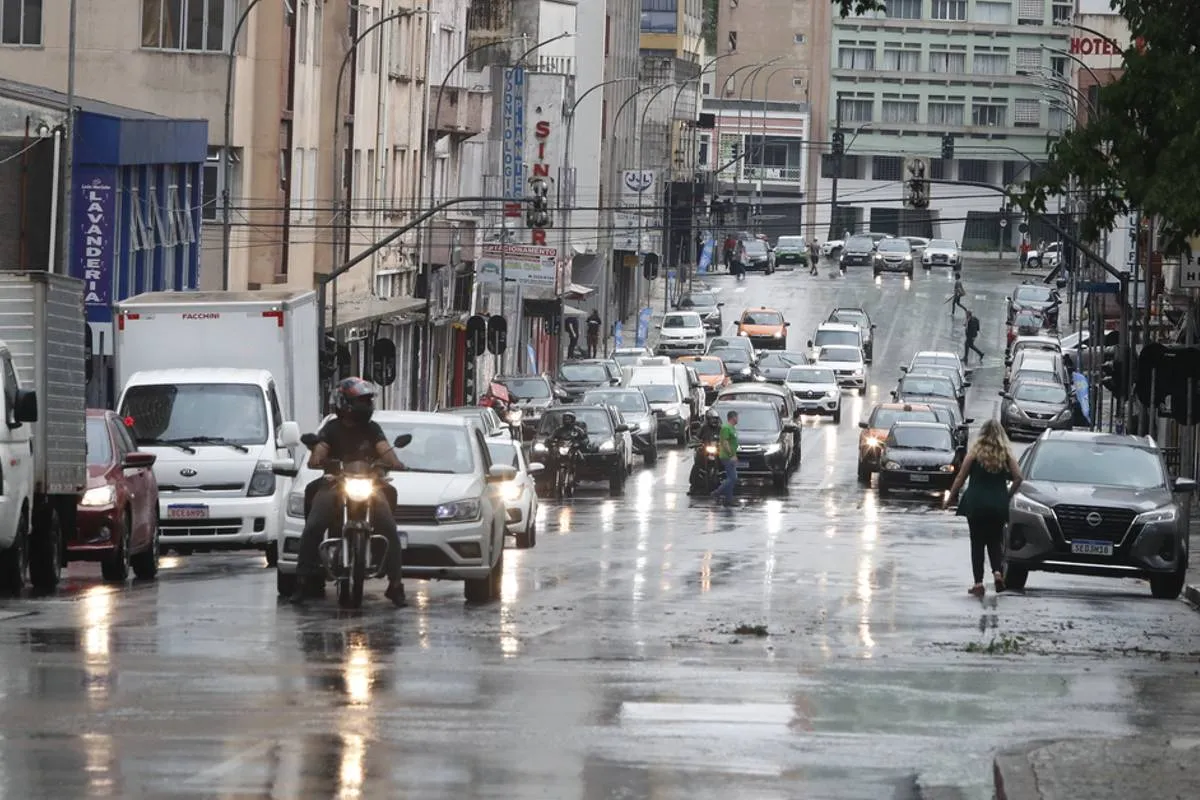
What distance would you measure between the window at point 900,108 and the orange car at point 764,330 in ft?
243

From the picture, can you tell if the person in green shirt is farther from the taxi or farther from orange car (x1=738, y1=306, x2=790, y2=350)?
orange car (x1=738, y1=306, x2=790, y2=350)

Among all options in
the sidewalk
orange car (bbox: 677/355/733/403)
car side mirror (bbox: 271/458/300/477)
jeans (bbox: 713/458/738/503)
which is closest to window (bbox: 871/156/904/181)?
orange car (bbox: 677/355/733/403)

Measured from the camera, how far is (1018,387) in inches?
2926

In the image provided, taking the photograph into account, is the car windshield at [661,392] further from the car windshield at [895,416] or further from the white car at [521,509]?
the white car at [521,509]

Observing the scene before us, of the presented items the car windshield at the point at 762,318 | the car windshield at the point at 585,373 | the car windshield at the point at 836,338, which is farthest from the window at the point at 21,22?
the car windshield at the point at 762,318

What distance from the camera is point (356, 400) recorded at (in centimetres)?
1886

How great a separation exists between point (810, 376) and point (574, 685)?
6392 centimetres

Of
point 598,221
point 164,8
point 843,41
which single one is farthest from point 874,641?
point 843,41

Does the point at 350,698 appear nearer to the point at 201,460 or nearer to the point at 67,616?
the point at 67,616

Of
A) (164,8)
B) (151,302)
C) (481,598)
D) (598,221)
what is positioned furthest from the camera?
(598,221)

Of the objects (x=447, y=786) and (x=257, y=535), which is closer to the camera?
(x=447, y=786)

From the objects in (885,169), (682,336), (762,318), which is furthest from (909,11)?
(682,336)

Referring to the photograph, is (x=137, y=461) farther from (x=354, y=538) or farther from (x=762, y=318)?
(x=762, y=318)

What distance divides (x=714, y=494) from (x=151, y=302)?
20764 mm
